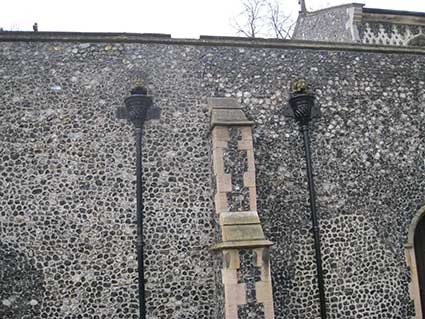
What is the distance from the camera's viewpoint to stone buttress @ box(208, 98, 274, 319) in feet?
27.8

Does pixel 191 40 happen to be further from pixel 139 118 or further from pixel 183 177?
pixel 183 177

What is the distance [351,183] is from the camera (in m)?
10.5

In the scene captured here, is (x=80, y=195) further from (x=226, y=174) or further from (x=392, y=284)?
(x=392, y=284)

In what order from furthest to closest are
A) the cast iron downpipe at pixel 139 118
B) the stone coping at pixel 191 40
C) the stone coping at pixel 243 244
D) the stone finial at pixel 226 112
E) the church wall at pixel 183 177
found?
the stone coping at pixel 191 40 → the stone finial at pixel 226 112 → the cast iron downpipe at pixel 139 118 → the church wall at pixel 183 177 → the stone coping at pixel 243 244

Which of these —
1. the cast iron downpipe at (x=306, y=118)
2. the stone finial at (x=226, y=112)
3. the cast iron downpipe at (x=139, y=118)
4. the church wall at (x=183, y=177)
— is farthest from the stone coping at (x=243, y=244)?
the stone finial at (x=226, y=112)

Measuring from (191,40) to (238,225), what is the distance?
163 inches

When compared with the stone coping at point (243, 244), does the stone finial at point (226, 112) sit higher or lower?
higher

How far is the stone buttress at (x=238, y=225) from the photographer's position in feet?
27.8

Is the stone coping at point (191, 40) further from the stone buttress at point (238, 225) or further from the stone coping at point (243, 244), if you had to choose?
the stone coping at point (243, 244)

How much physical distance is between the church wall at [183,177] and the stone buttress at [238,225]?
781 mm

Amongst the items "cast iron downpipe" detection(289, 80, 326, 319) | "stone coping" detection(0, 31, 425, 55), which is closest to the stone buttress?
"cast iron downpipe" detection(289, 80, 326, 319)

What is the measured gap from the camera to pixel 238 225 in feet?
28.9

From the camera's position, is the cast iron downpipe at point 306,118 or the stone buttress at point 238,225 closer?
the stone buttress at point 238,225

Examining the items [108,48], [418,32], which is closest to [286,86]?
[108,48]
